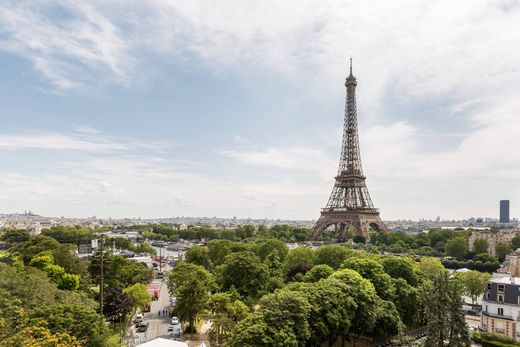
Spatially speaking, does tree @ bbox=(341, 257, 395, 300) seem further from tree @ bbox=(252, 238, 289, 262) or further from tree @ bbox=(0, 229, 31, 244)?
tree @ bbox=(0, 229, 31, 244)

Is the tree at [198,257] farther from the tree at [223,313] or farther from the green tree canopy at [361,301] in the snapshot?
the green tree canopy at [361,301]

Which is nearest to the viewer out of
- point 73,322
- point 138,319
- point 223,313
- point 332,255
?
point 73,322

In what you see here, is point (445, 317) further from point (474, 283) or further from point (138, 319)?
point (474, 283)

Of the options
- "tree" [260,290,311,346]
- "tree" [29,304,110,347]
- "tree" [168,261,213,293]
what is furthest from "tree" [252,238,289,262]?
"tree" [29,304,110,347]

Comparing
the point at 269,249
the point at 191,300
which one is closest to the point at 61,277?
the point at 191,300

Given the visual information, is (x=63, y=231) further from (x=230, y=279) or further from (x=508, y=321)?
(x=508, y=321)

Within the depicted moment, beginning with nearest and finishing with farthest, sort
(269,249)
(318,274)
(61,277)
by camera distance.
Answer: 1. (318,274)
2. (61,277)
3. (269,249)

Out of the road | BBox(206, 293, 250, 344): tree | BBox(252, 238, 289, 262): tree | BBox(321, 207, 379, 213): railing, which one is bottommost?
the road
